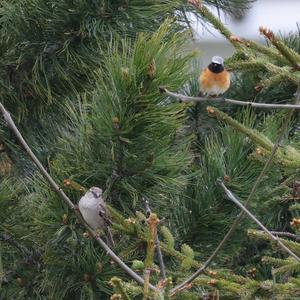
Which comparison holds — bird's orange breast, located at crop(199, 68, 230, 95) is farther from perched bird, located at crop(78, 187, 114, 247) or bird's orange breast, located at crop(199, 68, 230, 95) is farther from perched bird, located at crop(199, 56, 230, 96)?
perched bird, located at crop(78, 187, 114, 247)

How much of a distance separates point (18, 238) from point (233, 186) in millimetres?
494

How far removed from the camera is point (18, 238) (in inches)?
68.2

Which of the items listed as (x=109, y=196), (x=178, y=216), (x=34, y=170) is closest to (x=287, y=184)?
(x=178, y=216)

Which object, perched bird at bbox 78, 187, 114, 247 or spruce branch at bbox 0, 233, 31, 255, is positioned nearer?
perched bird at bbox 78, 187, 114, 247

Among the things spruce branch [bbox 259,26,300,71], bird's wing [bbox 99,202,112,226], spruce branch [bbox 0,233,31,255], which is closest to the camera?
spruce branch [bbox 259,26,300,71]

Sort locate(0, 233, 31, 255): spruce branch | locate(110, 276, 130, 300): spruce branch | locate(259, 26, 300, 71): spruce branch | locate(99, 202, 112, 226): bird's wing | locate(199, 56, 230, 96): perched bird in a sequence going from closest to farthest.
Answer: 1. locate(110, 276, 130, 300): spruce branch
2. locate(259, 26, 300, 71): spruce branch
3. locate(99, 202, 112, 226): bird's wing
4. locate(0, 233, 31, 255): spruce branch
5. locate(199, 56, 230, 96): perched bird

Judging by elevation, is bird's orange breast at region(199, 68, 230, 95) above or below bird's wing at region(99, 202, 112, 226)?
above

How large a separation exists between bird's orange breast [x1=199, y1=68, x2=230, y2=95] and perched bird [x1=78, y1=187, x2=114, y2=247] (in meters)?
0.45

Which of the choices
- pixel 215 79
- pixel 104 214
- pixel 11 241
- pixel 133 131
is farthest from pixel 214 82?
pixel 11 241

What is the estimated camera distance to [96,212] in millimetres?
1526

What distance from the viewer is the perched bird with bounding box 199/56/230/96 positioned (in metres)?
1.84

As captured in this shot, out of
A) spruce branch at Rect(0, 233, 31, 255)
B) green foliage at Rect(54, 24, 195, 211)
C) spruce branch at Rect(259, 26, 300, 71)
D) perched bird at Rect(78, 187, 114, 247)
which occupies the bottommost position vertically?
spruce branch at Rect(0, 233, 31, 255)

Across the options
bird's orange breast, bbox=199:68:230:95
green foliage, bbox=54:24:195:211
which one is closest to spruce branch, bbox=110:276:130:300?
green foliage, bbox=54:24:195:211

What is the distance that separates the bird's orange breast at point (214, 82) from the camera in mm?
1845
